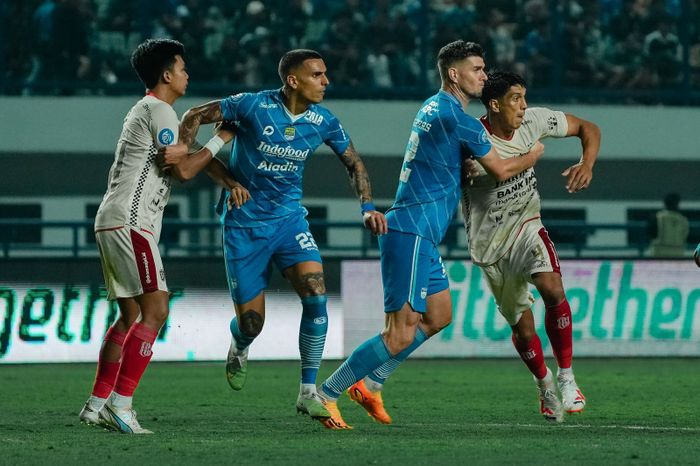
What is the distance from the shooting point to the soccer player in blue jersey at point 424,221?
7543 mm

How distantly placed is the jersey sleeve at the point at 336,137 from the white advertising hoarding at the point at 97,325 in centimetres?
550

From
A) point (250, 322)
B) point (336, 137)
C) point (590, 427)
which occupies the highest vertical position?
point (336, 137)

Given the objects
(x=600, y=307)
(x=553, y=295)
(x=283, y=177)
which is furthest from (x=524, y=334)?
(x=600, y=307)

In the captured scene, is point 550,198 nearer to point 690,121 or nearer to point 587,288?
point 690,121

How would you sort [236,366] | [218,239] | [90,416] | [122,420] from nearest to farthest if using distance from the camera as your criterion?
[122,420]
[90,416]
[236,366]
[218,239]

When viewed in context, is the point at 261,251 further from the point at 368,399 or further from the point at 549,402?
the point at 549,402

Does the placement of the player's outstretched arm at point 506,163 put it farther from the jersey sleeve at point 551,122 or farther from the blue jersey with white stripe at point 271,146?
the blue jersey with white stripe at point 271,146

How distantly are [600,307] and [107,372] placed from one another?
7521 millimetres

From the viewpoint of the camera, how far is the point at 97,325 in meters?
13.1

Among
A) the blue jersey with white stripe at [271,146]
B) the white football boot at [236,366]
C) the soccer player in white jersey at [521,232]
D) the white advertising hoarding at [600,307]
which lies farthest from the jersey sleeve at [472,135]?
the white advertising hoarding at [600,307]

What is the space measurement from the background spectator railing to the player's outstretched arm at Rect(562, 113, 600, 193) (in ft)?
23.9

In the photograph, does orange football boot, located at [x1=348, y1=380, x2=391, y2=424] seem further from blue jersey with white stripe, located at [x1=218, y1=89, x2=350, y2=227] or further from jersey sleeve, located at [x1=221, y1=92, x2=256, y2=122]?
jersey sleeve, located at [x1=221, y1=92, x2=256, y2=122]

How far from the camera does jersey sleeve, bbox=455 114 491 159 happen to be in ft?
24.8

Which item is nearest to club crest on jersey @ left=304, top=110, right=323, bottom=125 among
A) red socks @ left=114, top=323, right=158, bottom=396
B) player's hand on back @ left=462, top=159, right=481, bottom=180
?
player's hand on back @ left=462, top=159, right=481, bottom=180
